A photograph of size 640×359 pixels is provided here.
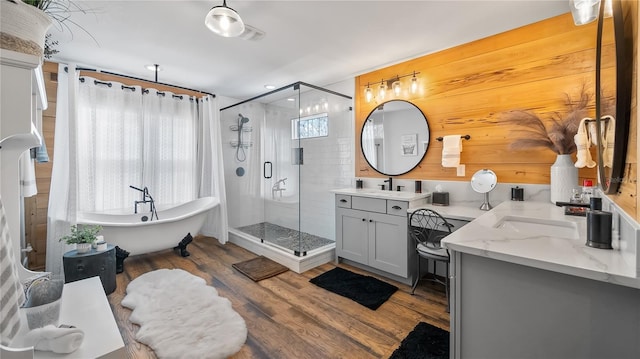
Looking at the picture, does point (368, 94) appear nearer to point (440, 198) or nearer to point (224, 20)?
point (440, 198)

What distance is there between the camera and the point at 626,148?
2.96ft

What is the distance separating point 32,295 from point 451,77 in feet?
11.2

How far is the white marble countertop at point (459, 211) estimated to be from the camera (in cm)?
214

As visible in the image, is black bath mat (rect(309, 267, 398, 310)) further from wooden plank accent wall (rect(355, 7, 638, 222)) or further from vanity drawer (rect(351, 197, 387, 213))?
wooden plank accent wall (rect(355, 7, 638, 222))

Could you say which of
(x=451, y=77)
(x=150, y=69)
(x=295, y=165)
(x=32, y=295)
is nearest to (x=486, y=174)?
(x=451, y=77)

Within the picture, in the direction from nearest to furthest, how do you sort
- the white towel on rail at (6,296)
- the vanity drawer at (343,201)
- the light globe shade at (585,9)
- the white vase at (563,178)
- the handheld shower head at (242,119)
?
1. the white towel on rail at (6,296)
2. the light globe shade at (585,9)
3. the white vase at (563,178)
4. the vanity drawer at (343,201)
5. the handheld shower head at (242,119)

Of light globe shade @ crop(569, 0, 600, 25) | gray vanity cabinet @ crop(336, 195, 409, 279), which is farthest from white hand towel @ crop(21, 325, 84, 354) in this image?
light globe shade @ crop(569, 0, 600, 25)

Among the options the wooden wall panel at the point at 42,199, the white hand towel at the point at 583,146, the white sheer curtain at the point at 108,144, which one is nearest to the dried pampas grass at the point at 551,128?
the white hand towel at the point at 583,146

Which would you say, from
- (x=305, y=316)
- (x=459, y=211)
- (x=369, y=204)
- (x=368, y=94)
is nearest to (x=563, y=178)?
(x=459, y=211)

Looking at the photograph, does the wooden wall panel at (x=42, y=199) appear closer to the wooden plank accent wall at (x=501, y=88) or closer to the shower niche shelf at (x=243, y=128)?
the shower niche shelf at (x=243, y=128)

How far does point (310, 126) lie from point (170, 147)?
6.98 feet

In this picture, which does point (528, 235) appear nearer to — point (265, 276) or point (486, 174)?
point (486, 174)

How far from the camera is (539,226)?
1.51m

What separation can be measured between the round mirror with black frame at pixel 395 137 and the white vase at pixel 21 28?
2953mm
